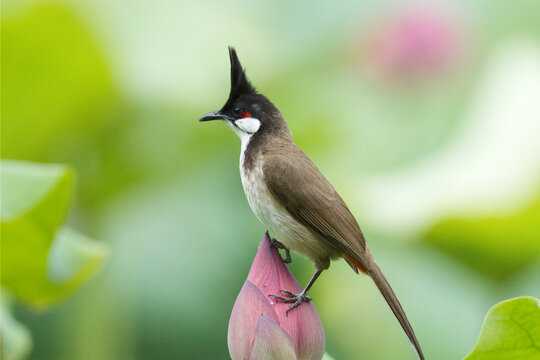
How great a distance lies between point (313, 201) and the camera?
1620 millimetres

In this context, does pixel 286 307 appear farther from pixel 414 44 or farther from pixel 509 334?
pixel 414 44

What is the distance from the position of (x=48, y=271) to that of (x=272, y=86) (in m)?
1.42

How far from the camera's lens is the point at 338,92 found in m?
3.53

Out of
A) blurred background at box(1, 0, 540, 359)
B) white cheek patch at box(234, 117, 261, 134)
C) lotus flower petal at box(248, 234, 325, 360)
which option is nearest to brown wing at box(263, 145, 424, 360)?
white cheek patch at box(234, 117, 261, 134)

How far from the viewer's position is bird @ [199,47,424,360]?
1.59m

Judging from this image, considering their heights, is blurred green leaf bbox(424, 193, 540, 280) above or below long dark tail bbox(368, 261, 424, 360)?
below

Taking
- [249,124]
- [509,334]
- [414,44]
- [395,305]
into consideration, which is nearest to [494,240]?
[414,44]

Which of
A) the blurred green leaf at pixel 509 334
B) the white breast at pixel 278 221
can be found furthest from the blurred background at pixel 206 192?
the blurred green leaf at pixel 509 334

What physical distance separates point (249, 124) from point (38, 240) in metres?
0.50

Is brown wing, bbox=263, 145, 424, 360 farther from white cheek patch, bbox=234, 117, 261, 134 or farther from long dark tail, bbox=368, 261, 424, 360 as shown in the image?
white cheek patch, bbox=234, 117, 261, 134

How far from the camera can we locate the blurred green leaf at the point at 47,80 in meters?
2.58

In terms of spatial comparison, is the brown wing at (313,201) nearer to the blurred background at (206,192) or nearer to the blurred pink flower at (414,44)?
the blurred background at (206,192)

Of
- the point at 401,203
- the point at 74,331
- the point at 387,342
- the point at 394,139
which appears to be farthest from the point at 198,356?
the point at 394,139

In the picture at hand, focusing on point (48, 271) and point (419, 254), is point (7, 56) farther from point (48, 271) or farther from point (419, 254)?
point (419, 254)
